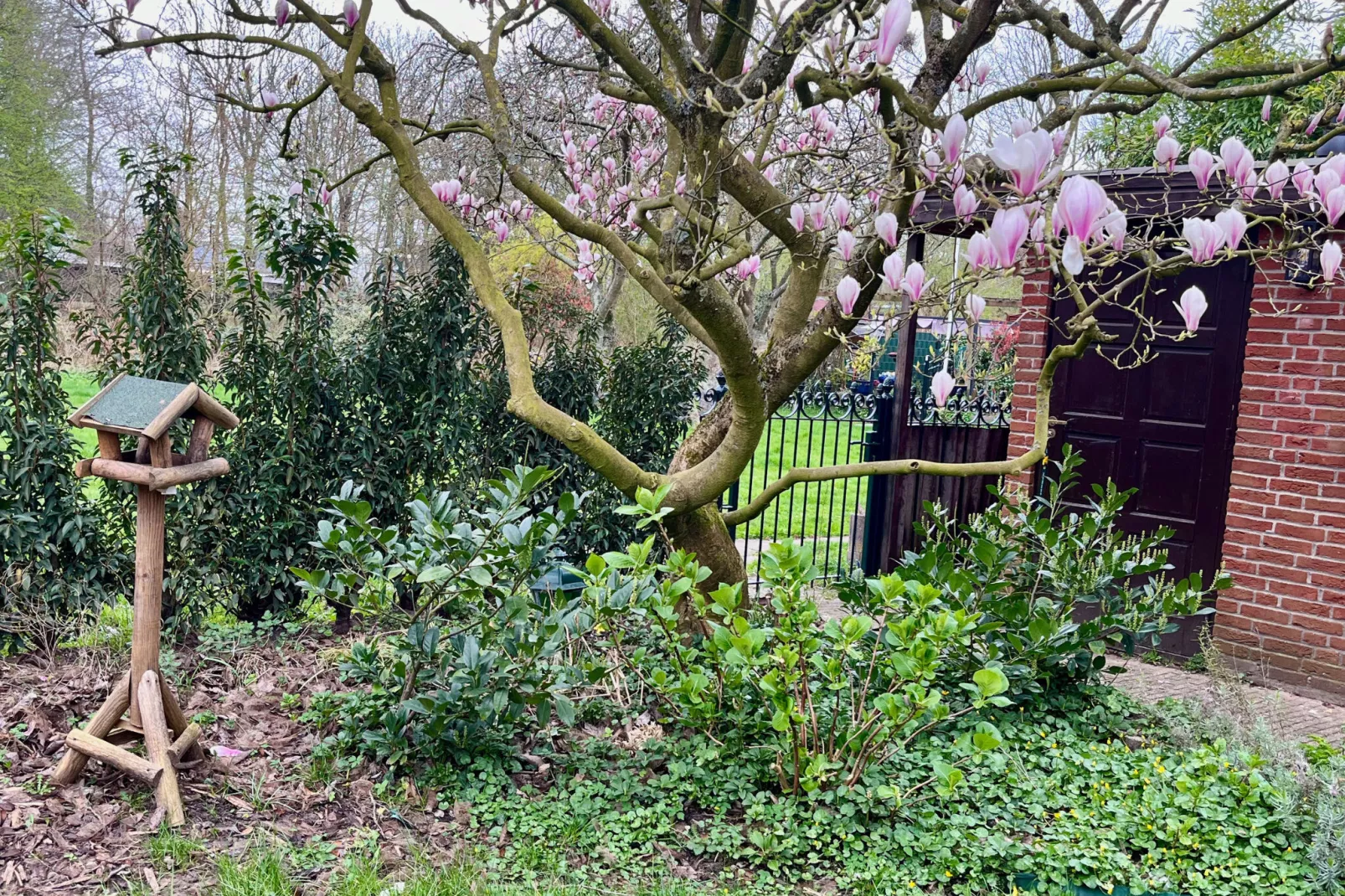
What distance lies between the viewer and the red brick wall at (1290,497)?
5297 millimetres

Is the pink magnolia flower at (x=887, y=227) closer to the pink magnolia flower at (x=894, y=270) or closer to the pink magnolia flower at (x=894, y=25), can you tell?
the pink magnolia flower at (x=894, y=270)

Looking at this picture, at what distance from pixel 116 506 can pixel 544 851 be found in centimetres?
297

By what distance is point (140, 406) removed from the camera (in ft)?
9.73

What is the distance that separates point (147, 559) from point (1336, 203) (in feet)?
12.1

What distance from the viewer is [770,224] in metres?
3.90

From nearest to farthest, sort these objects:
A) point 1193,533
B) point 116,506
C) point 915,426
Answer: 1. point 116,506
2. point 1193,533
3. point 915,426

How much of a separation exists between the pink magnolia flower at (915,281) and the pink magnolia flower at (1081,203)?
2.53 ft

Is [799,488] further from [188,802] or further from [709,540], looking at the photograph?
[188,802]

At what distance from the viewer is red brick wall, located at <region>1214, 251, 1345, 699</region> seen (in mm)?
5297

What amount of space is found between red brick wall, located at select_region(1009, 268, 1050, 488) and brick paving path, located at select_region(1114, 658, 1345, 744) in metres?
1.44

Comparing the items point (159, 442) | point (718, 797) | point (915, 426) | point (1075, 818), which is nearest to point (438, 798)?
point (718, 797)

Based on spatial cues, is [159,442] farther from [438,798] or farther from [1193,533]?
[1193,533]

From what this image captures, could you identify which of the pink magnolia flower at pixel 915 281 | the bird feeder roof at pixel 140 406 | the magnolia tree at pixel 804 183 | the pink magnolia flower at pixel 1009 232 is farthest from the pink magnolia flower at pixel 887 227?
the bird feeder roof at pixel 140 406

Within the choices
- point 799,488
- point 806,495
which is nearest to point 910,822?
point 806,495
